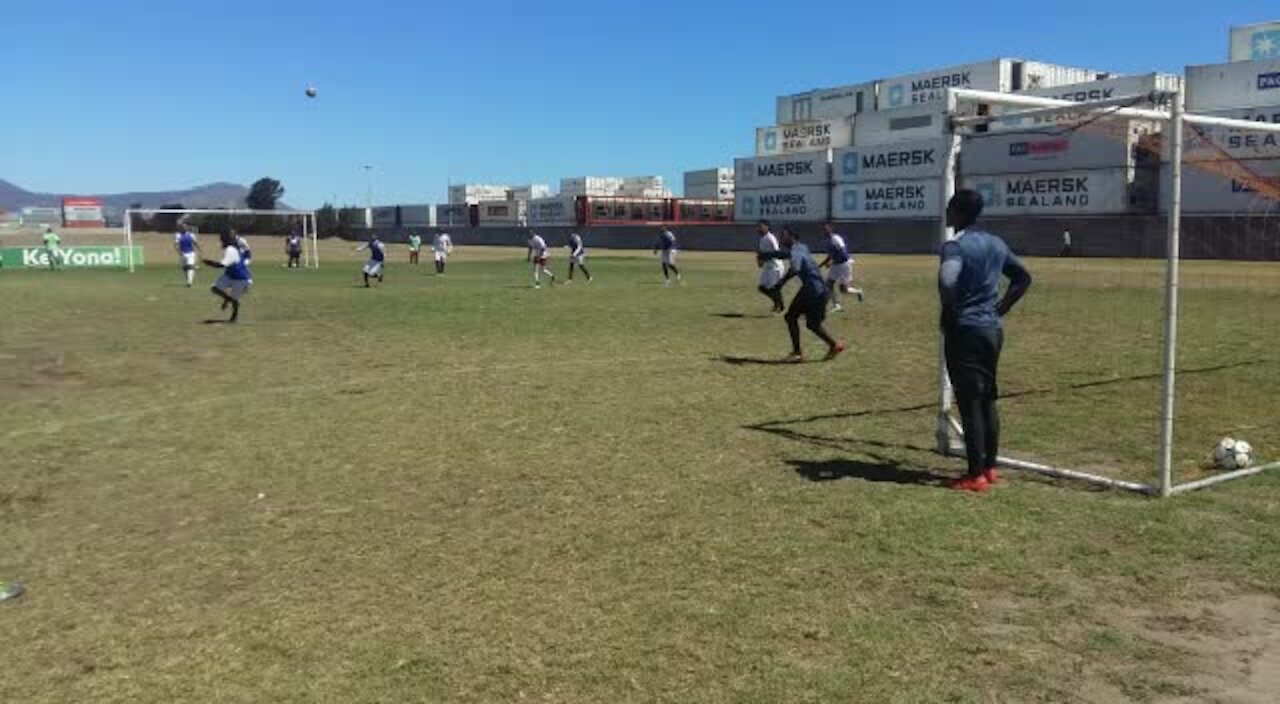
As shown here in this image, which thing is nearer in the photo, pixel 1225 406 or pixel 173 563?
pixel 173 563

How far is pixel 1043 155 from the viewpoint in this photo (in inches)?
2274

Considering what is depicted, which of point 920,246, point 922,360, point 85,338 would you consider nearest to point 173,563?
point 922,360

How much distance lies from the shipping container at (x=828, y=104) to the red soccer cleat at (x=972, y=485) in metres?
80.6

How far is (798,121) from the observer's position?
90062 millimetres

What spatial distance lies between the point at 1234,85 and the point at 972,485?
5708 cm

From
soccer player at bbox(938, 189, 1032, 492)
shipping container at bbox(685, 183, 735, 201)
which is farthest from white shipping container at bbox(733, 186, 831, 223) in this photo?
soccer player at bbox(938, 189, 1032, 492)

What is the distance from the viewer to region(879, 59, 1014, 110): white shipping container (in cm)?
7181

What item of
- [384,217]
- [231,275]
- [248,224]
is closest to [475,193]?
[384,217]

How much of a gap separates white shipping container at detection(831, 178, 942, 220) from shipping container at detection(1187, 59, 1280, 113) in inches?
594

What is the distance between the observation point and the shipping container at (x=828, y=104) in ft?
278

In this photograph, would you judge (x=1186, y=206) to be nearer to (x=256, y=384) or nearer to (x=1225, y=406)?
(x=1225, y=406)

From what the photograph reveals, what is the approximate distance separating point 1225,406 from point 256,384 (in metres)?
10.2

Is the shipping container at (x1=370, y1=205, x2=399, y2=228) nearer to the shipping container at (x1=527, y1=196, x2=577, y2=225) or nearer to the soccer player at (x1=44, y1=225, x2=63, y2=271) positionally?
the shipping container at (x1=527, y1=196, x2=577, y2=225)

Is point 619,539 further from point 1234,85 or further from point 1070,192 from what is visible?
point 1234,85
